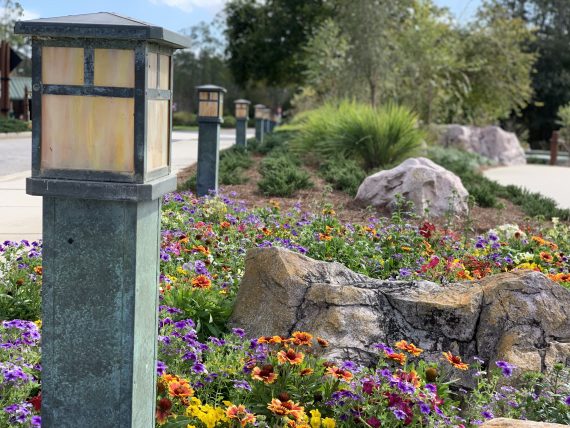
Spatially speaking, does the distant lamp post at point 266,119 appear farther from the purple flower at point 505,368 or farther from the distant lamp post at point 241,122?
the purple flower at point 505,368

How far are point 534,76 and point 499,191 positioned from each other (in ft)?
108

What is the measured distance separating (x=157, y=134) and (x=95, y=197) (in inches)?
12.2

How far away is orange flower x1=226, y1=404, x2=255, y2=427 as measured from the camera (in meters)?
2.70

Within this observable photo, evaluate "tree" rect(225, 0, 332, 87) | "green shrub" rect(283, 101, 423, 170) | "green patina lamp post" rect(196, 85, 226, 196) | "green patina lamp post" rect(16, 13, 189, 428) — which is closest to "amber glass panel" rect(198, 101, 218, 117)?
"green patina lamp post" rect(196, 85, 226, 196)

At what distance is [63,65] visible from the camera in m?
2.32

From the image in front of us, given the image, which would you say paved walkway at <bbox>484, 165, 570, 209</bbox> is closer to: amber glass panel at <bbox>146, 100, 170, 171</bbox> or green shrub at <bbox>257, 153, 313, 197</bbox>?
green shrub at <bbox>257, 153, 313, 197</bbox>

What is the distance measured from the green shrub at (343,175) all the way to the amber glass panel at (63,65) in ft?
28.4

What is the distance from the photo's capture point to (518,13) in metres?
51.5

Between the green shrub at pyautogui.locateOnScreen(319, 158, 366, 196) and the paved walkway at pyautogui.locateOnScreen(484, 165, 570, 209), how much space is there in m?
3.54

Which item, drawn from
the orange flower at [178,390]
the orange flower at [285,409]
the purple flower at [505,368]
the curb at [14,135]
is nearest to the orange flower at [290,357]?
the orange flower at [285,409]

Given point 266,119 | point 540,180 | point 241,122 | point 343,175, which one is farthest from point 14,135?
point 343,175

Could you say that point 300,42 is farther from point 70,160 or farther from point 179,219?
point 70,160

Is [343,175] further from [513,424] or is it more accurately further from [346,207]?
[513,424]

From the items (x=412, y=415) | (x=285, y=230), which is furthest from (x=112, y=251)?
(x=285, y=230)
